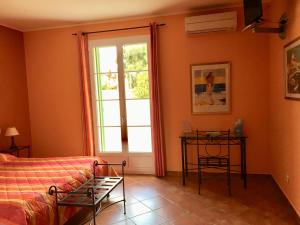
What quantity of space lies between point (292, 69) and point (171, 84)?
6.38ft

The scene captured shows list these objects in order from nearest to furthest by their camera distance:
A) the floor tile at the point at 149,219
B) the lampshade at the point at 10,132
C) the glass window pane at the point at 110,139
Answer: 1. the floor tile at the point at 149,219
2. the lampshade at the point at 10,132
3. the glass window pane at the point at 110,139

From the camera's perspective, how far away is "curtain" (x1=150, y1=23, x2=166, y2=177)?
14.0 ft

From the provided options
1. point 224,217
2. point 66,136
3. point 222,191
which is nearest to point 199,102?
point 222,191

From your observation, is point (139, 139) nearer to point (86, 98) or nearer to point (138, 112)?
point (138, 112)

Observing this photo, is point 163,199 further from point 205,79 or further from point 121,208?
point 205,79

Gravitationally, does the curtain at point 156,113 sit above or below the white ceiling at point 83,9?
below

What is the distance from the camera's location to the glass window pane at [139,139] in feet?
15.0

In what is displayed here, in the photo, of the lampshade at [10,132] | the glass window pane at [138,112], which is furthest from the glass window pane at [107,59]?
the lampshade at [10,132]

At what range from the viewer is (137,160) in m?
4.63

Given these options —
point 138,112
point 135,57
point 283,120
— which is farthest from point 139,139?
point 283,120

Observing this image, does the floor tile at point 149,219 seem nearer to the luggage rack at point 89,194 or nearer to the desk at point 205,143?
the luggage rack at point 89,194

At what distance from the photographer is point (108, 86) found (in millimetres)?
4676

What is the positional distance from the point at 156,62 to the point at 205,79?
836 millimetres

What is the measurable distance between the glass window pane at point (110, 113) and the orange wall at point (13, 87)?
1.49m
